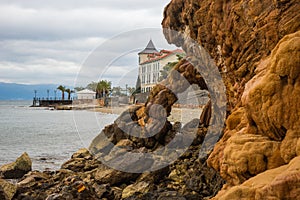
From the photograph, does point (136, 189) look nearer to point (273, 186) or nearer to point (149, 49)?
point (273, 186)

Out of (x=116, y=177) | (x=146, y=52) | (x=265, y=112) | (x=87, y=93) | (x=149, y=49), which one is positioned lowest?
(x=116, y=177)

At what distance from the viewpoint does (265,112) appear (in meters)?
8.80

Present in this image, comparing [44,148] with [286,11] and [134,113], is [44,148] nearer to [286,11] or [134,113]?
[134,113]

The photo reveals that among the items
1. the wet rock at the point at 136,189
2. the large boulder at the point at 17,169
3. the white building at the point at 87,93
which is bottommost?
the large boulder at the point at 17,169

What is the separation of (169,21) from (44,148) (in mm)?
24800

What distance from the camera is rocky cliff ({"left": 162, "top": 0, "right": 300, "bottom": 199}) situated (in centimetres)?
739

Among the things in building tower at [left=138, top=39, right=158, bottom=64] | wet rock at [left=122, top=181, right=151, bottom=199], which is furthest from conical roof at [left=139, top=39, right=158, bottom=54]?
wet rock at [left=122, top=181, right=151, bottom=199]

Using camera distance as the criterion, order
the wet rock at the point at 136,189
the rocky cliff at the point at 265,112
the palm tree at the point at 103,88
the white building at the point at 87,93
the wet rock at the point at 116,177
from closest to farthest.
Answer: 1. the rocky cliff at the point at 265,112
2. the wet rock at the point at 136,189
3. the wet rock at the point at 116,177
4. the white building at the point at 87,93
5. the palm tree at the point at 103,88

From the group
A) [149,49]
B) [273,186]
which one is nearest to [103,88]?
[149,49]

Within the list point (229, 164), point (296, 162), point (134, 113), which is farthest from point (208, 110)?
point (296, 162)

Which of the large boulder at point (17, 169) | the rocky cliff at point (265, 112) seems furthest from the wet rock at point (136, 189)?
the large boulder at point (17, 169)

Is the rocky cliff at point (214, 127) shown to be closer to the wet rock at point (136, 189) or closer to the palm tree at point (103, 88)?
the wet rock at point (136, 189)

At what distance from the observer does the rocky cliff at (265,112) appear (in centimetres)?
739

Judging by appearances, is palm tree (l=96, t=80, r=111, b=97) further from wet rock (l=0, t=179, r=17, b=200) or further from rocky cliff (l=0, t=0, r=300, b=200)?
wet rock (l=0, t=179, r=17, b=200)
